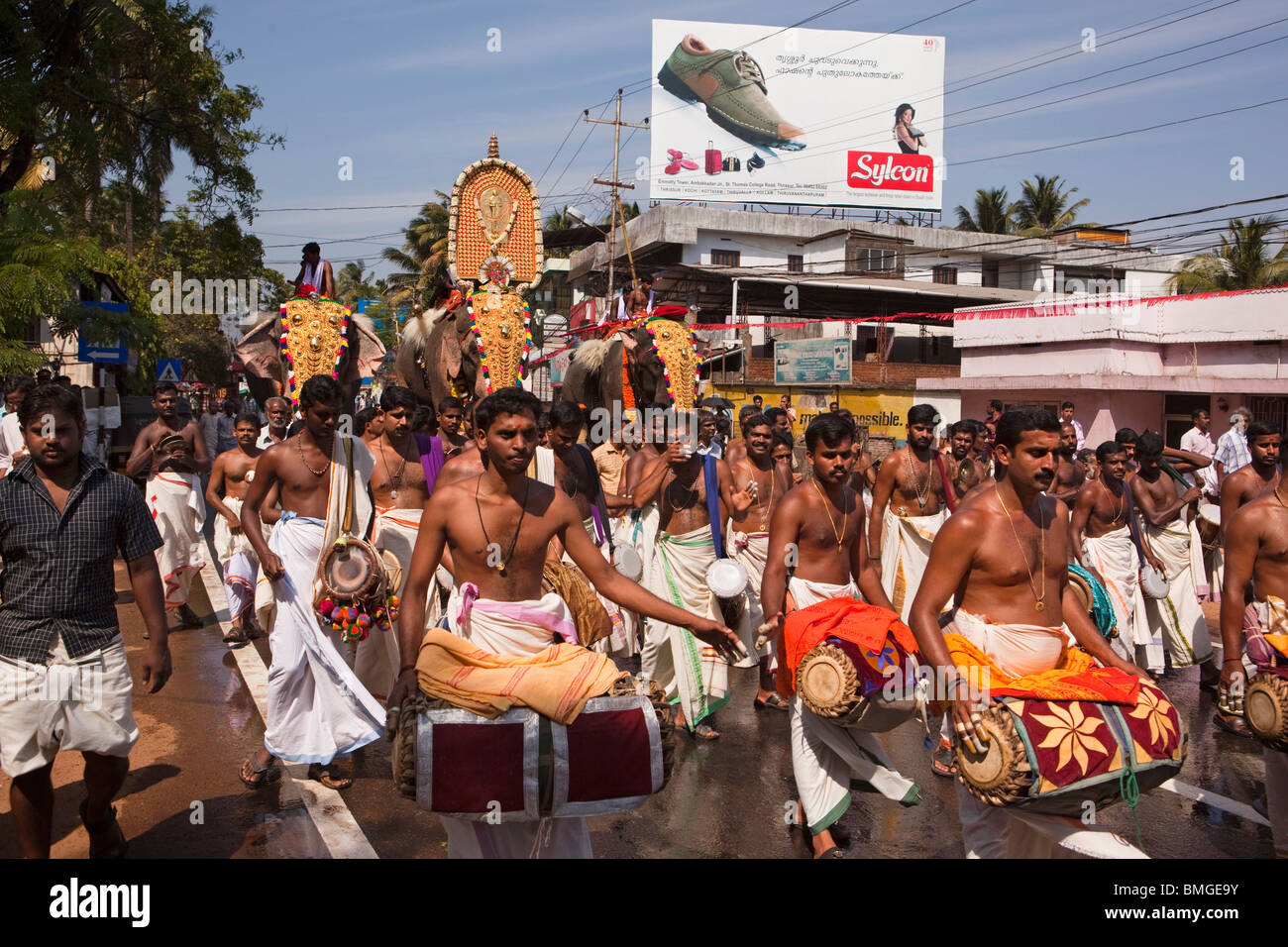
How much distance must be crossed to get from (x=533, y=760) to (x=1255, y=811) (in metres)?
4.08

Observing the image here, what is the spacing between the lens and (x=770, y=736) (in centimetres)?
671

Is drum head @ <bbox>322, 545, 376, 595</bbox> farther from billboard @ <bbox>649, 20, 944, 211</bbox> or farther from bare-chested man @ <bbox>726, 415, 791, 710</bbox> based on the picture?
billboard @ <bbox>649, 20, 944, 211</bbox>

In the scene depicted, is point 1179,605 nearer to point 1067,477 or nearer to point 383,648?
point 1067,477

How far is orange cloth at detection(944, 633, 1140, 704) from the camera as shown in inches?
148

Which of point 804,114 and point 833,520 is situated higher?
point 804,114

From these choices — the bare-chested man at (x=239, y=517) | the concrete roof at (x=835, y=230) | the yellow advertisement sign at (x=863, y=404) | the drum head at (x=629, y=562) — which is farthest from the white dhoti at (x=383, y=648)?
the concrete roof at (x=835, y=230)

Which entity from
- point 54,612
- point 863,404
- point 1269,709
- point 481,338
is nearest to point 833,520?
point 1269,709

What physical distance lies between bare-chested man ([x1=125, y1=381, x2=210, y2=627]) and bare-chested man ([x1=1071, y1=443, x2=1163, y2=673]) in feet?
24.1

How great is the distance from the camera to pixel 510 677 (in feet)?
11.8

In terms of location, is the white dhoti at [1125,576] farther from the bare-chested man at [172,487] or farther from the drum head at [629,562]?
the bare-chested man at [172,487]

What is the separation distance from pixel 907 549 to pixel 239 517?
5.02 m

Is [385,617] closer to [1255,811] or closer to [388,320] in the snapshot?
[1255,811]

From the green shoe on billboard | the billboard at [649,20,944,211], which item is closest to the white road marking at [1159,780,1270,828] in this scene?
the billboard at [649,20,944,211]
